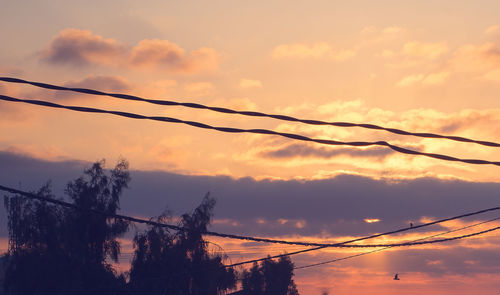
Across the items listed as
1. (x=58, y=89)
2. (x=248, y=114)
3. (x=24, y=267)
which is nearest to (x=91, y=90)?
(x=58, y=89)

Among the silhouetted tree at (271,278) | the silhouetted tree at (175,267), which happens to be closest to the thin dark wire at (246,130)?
the silhouetted tree at (175,267)

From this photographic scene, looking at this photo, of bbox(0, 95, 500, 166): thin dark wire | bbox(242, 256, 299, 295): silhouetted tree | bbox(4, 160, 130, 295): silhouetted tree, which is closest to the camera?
bbox(0, 95, 500, 166): thin dark wire

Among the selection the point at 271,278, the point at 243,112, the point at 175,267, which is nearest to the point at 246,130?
the point at 243,112

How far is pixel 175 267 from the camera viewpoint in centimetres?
3891

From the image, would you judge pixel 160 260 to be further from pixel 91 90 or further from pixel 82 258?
pixel 91 90

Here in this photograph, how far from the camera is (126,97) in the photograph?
10102mm

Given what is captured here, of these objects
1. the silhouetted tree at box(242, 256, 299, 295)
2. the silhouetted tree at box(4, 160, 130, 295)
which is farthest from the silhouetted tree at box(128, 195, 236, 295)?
the silhouetted tree at box(242, 256, 299, 295)

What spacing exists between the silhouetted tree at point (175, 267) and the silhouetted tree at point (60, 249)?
1177 millimetres

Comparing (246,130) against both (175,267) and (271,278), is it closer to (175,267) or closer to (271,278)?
(175,267)

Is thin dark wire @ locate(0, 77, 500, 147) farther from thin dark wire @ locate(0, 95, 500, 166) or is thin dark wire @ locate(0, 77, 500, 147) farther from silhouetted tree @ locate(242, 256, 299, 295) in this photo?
silhouetted tree @ locate(242, 256, 299, 295)

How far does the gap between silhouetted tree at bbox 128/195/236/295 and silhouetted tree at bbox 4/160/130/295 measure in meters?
1.18

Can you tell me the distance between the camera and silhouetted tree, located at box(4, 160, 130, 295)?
3741 cm

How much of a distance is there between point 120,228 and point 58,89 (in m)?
29.9

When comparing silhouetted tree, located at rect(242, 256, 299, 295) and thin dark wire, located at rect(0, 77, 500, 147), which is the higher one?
thin dark wire, located at rect(0, 77, 500, 147)
